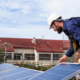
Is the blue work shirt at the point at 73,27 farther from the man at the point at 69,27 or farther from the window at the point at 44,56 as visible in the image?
the window at the point at 44,56

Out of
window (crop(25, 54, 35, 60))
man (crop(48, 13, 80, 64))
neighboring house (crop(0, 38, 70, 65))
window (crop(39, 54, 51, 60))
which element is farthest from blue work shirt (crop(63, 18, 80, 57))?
window (crop(39, 54, 51, 60))

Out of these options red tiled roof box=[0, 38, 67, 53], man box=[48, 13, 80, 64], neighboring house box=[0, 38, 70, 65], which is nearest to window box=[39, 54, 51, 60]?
neighboring house box=[0, 38, 70, 65]

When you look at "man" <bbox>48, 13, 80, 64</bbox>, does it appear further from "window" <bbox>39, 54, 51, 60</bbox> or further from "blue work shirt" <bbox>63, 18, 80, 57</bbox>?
"window" <bbox>39, 54, 51, 60</bbox>

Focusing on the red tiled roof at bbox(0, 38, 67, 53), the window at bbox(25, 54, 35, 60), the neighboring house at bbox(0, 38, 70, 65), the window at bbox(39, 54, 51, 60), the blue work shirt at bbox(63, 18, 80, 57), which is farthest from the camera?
the window at bbox(39, 54, 51, 60)

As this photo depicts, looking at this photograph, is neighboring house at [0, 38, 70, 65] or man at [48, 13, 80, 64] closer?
man at [48, 13, 80, 64]

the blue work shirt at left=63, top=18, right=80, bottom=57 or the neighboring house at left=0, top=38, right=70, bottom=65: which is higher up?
the blue work shirt at left=63, top=18, right=80, bottom=57

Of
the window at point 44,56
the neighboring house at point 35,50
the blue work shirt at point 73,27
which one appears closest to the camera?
the blue work shirt at point 73,27

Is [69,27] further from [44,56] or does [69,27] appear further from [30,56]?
[44,56]

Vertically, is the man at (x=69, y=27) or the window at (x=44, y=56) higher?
the man at (x=69, y=27)

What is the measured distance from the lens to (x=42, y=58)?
126 ft

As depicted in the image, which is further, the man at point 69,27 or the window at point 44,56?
the window at point 44,56

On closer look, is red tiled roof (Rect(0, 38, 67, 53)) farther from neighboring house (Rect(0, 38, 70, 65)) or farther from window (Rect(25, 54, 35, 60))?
window (Rect(25, 54, 35, 60))

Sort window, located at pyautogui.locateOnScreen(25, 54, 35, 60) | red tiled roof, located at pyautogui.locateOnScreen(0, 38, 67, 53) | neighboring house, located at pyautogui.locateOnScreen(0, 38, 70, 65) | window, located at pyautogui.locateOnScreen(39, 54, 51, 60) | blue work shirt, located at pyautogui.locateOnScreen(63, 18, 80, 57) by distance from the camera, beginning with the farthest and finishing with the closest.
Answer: window, located at pyautogui.locateOnScreen(39, 54, 51, 60), window, located at pyautogui.locateOnScreen(25, 54, 35, 60), red tiled roof, located at pyautogui.locateOnScreen(0, 38, 67, 53), neighboring house, located at pyautogui.locateOnScreen(0, 38, 70, 65), blue work shirt, located at pyautogui.locateOnScreen(63, 18, 80, 57)

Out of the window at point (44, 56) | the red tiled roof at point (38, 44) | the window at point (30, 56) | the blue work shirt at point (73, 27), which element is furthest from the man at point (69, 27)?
the window at point (44, 56)
